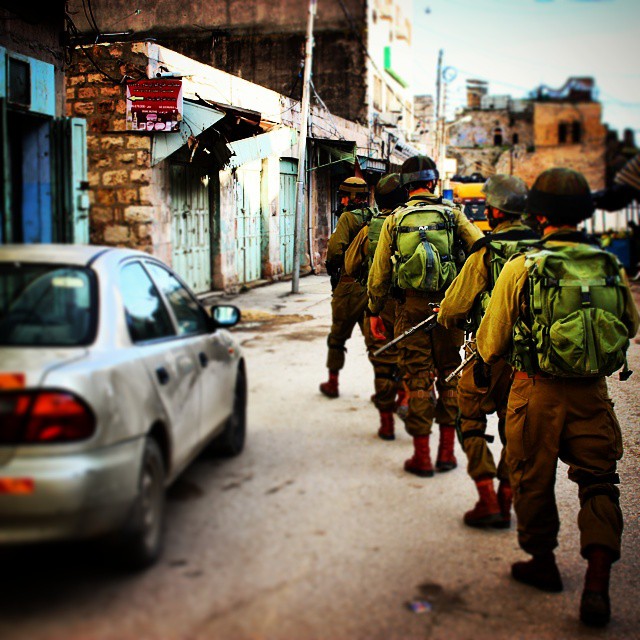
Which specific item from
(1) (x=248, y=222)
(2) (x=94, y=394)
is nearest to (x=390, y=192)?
(2) (x=94, y=394)

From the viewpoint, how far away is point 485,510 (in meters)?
4.47

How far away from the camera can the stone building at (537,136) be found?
67.1 metres

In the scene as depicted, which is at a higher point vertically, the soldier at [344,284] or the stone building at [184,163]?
the stone building at [184,163]

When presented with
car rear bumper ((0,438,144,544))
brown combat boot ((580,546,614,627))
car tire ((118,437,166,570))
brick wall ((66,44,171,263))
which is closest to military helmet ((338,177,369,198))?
car tire ((118,437,166,570))

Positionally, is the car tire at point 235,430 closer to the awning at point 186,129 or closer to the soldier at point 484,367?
the soldier at point 484,367

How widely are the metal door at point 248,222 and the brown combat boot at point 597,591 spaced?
13.6m

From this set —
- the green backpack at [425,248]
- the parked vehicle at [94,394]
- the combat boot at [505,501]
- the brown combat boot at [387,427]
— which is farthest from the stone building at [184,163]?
the combat boot at [505,501]

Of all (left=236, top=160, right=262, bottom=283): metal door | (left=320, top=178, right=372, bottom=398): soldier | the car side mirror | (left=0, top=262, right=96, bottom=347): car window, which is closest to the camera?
(left=0, top=262, right=96, bottom=347): car window

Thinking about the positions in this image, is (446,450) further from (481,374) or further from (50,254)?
(50,254)

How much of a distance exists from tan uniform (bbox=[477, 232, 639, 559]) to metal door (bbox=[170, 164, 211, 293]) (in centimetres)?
1047

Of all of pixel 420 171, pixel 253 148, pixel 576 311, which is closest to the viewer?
pixel 576 311

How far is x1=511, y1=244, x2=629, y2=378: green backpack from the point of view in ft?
11.5

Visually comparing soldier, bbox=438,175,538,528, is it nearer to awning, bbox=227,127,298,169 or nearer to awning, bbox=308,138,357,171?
awning, bbox=227,127,298,169

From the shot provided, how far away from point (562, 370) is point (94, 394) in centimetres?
196
